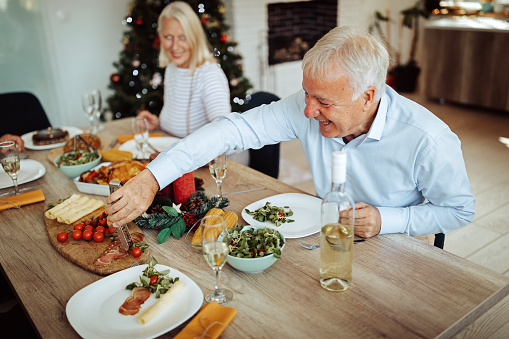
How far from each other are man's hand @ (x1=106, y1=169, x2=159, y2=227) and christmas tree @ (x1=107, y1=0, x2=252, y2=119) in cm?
276

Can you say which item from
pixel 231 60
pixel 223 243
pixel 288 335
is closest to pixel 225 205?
pixel 223 243

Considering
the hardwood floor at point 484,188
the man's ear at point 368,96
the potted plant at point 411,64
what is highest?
the man's ear at point 368,96

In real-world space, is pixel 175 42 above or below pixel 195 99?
above

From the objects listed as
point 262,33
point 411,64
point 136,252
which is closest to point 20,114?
point 136,252

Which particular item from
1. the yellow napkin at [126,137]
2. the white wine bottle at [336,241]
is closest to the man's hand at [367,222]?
the white wine bottle at [336,241]

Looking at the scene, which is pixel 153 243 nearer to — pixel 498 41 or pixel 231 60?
pixel 231 60

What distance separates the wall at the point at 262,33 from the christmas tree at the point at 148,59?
0.68 metres

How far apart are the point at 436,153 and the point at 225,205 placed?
702mm

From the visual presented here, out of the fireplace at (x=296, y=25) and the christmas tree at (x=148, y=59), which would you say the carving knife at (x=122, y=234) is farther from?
the fireplace at (x=296, y=25)

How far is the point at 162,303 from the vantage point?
1121mm

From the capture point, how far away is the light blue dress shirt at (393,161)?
4.80 ft

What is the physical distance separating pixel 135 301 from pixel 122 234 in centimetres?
29

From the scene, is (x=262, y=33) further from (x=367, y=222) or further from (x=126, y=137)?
(x=367, y=222)

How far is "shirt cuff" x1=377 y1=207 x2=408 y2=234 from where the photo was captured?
1.41 meters
